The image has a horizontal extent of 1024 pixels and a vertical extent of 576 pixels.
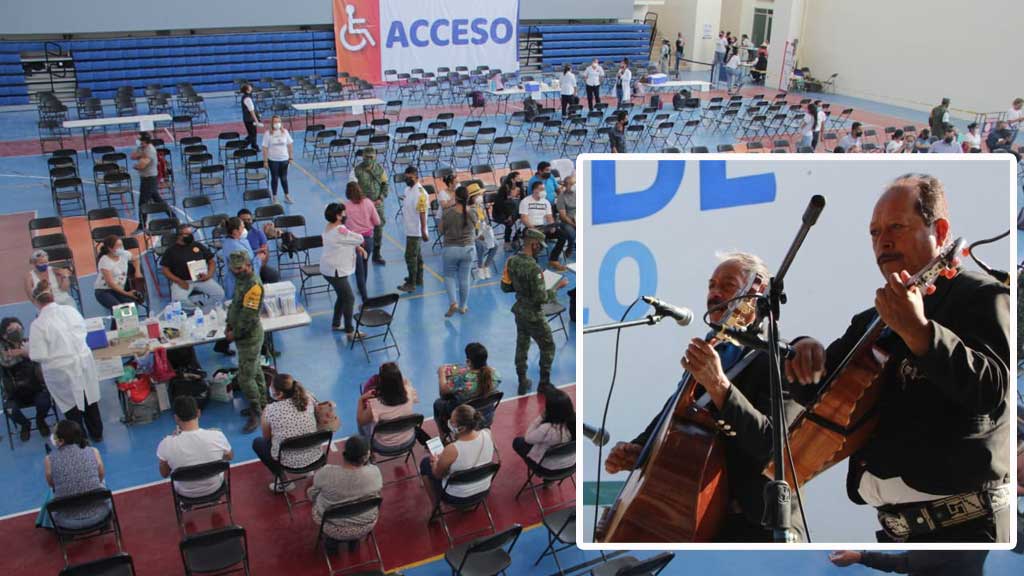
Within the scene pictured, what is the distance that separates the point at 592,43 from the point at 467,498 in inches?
945

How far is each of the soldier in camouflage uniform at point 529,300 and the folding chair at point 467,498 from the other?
1121 mm

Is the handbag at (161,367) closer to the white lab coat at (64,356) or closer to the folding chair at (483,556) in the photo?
the white lab coat at (64,356)

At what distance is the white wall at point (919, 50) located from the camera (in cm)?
2067

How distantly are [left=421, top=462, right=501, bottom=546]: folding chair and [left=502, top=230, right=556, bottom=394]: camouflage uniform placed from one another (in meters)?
1.66

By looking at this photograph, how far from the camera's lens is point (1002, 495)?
1.45 meters

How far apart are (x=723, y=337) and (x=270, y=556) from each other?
5075 millimetres

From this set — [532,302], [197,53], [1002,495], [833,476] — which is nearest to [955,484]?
[1002,495]

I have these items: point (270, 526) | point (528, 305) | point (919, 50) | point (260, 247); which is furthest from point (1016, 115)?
point (270, 526)

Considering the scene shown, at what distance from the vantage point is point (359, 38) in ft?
76.8

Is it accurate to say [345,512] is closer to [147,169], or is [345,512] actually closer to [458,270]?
[458,270]

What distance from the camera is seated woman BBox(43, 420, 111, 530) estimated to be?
17.8 ft

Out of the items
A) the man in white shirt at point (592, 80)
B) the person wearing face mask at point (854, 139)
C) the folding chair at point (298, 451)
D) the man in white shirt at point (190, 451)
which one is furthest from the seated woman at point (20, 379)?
the man in white shirt at point (592, 80)

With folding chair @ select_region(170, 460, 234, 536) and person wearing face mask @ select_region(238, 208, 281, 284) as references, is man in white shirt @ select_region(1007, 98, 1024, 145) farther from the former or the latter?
folding chair @ select_region(170, 460, 234, 536)

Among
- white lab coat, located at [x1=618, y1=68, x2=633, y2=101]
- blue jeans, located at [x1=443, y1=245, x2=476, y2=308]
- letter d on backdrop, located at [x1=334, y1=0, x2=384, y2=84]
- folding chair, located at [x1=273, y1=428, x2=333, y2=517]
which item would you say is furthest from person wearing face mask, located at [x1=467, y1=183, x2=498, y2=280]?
letter d on backdrop, located at [x1=334, y1=0, x2=384, y2=84]
